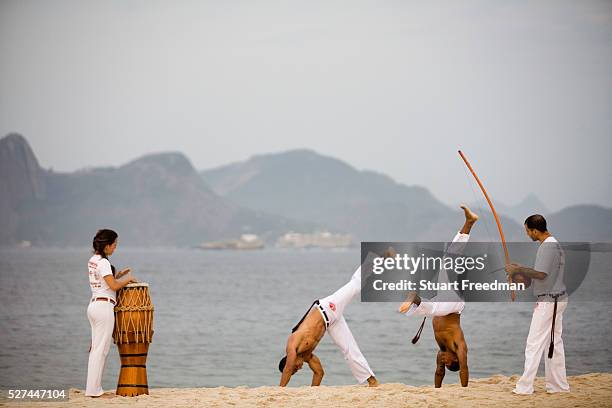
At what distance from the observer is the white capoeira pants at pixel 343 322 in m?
11.1

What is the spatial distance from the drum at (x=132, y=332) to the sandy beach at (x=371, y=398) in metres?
0.19

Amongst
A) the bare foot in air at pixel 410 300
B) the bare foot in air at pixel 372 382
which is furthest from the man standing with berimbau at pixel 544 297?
the bare foot in air at pixel 372 382

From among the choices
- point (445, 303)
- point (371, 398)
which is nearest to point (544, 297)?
point (445, 303)

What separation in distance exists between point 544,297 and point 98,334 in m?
4.39

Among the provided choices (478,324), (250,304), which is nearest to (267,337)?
(478,324)

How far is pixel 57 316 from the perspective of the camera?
4816 centimetres

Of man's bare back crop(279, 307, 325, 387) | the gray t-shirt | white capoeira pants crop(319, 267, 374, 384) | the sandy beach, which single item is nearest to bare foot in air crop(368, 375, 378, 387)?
white capoeira pants crop(319, 267, 374, 384)

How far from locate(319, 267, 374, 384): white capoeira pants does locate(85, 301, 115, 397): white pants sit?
2.23 metres

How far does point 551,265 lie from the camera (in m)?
10.1

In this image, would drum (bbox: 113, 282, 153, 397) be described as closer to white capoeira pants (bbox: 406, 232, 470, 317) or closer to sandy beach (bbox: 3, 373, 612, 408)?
sandy beach (bbox: 3, 373, 612, 408)

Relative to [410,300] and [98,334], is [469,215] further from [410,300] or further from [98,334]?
[98,334]

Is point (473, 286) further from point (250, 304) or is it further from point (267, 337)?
point (250, 304)

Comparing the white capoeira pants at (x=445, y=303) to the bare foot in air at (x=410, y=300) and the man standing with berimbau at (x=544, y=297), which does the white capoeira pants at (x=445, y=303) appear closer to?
the bare foot in air at (x=410, y=300)

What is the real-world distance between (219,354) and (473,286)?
20056mm
